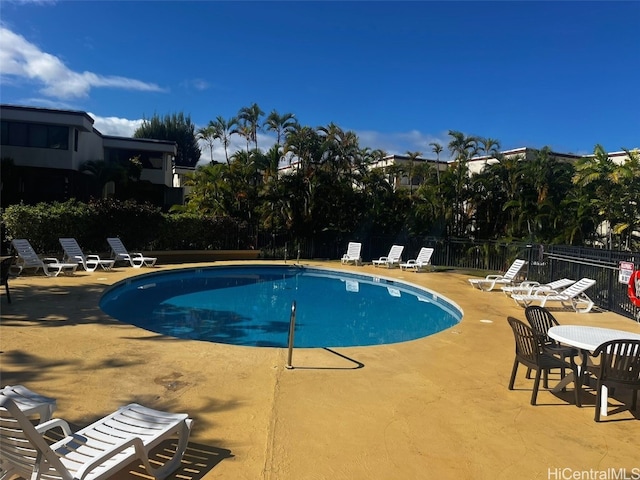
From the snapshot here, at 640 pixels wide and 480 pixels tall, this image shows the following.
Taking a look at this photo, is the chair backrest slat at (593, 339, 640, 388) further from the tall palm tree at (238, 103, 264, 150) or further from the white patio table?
the tall palm tree at (238, 103, 264, 150)

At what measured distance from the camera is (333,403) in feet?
15.3

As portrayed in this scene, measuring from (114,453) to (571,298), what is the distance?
33.6ft

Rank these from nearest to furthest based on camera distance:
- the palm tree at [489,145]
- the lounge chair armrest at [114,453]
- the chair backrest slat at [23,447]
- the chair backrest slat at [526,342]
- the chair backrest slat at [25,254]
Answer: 1. the chair backrest slat at [23,447]
2. the lounge chair armrest at [114,453]
3. the chair backrest slat at [526,342]
4. the chair backrest slat at [25,254]
5. the palm tree at [489,145]

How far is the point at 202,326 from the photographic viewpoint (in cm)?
973

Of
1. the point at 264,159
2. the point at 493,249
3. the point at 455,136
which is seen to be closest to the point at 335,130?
the point at 264,159

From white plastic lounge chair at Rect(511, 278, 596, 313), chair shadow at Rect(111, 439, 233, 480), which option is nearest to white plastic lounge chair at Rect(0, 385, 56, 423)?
chair shadow at Rect(111, 439, 233, 480)

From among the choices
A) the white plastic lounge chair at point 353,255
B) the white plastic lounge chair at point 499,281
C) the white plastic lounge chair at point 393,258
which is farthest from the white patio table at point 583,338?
the white plastic lounge chair at point 353,255

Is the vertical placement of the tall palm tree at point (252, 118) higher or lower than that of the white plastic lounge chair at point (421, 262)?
higher

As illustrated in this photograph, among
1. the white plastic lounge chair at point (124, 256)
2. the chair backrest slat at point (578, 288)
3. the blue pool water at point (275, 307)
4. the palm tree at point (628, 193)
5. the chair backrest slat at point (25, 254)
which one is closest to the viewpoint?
the blue pool water at point (275, 307)

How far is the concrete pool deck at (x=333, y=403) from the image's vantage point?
3.55 metres

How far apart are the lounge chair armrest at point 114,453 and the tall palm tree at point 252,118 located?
2267 cm

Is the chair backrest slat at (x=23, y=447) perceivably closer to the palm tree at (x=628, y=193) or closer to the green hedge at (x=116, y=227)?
the green hedge at (x=116, y=227)

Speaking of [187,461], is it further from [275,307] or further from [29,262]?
[29,262]

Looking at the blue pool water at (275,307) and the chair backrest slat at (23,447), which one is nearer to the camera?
the chair backrest slat at (23,447)
